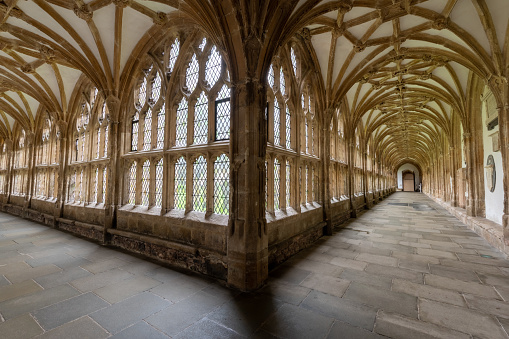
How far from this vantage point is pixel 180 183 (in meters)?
4.95

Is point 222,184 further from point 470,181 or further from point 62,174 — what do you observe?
point 470,181

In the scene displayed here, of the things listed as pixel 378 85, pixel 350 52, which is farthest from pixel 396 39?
pixel 378 85

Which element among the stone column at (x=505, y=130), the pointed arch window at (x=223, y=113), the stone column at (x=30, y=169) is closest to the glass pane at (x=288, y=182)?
the pointed arch window at (x=223, y=113)

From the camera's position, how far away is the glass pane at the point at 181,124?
506 centimetres

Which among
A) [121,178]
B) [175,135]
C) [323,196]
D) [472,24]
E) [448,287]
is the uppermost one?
[472,24]

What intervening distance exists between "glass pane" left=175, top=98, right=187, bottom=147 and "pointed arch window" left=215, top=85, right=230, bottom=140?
3.17ft

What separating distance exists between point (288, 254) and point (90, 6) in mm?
6823

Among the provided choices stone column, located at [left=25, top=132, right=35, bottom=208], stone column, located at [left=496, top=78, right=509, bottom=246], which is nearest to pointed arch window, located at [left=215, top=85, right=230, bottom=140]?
stone column, located at [left=496, top=78, right=509, bottom=246]

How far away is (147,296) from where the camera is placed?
2.91m

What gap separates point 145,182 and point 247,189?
356cm

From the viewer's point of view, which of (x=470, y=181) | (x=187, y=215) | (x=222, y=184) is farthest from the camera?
(x=470, y=181)

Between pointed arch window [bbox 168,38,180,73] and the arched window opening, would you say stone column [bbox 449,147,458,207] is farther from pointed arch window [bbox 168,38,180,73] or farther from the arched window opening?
the arched window opening

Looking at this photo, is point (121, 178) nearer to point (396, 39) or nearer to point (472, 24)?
point (396, 39)

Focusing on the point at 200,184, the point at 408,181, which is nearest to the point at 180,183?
the point at 200,184
